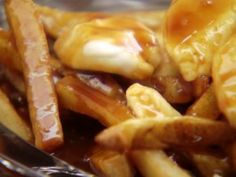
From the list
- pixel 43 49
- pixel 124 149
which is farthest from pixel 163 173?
pixel 43 49

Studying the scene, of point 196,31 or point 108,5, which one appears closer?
point 196,31

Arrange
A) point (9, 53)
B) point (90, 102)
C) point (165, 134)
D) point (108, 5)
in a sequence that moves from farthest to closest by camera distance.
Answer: point (108, 5) → point (9, 53) → point (90, 102) → point (165, 134)

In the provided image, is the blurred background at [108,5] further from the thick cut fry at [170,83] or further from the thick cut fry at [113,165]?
the thick cut fry at [113,165]

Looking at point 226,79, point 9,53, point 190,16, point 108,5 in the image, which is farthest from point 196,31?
point 108,5

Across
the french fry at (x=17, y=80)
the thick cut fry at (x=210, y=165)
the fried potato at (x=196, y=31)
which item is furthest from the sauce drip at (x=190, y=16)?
the french fry at (x=17, y=80)

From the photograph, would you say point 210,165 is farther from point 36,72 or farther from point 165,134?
point 36,72

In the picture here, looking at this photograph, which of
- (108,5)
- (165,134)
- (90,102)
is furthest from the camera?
(108,5)

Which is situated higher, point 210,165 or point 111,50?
point 111,50
